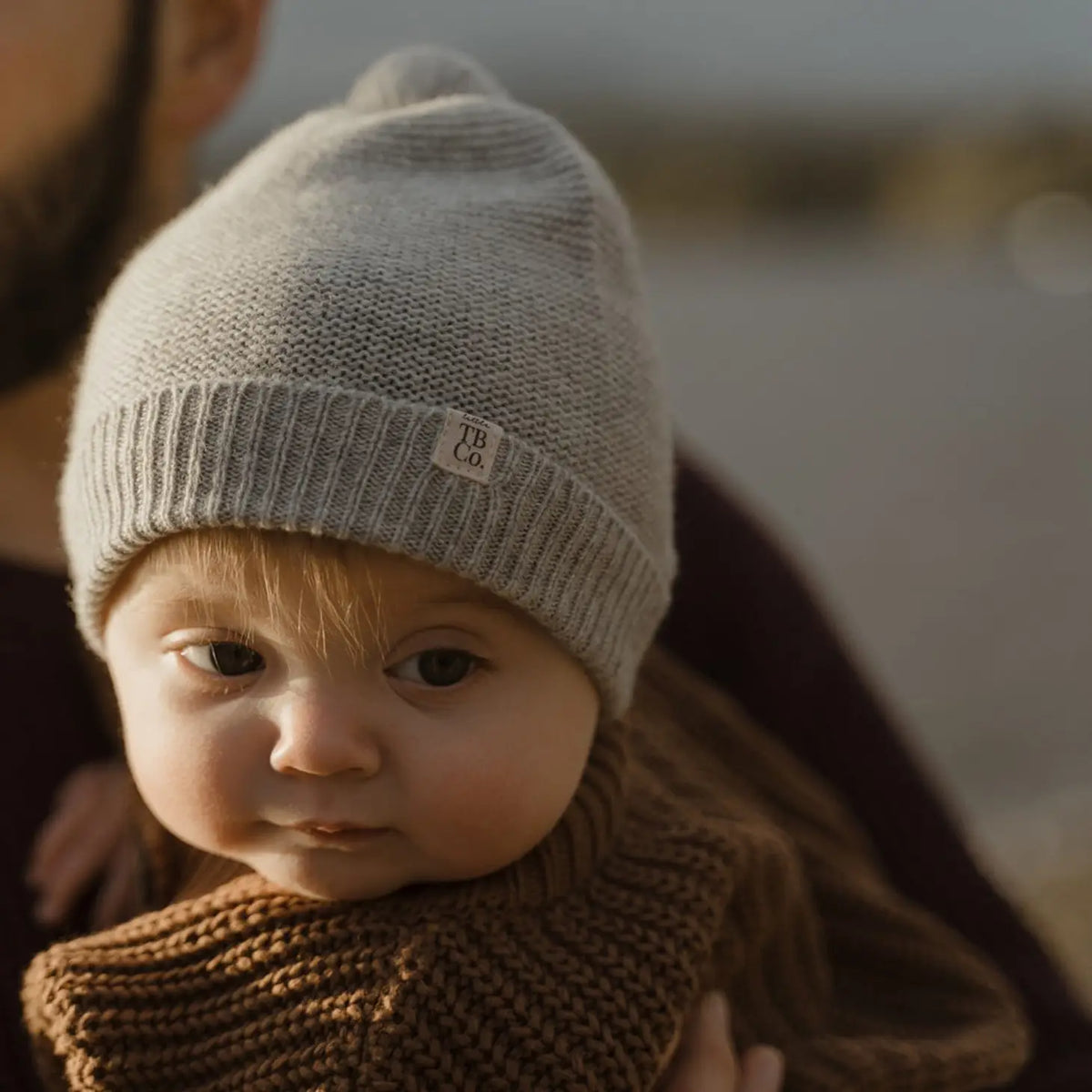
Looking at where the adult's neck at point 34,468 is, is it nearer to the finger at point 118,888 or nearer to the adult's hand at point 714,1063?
the finger at point 118,888

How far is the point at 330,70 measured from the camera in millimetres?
4957

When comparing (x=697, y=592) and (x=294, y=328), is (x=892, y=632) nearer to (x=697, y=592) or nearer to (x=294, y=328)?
(x=697, y=592)

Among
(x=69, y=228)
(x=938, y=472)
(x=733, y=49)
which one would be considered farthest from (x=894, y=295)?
(x=69, y=228)

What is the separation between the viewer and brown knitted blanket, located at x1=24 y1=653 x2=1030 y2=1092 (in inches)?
30.3

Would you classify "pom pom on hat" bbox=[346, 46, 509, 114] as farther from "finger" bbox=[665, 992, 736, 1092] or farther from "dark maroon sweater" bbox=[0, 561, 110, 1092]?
"finger" bbox=[665, 992, 736, 1092]

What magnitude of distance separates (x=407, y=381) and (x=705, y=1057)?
1.37 feet

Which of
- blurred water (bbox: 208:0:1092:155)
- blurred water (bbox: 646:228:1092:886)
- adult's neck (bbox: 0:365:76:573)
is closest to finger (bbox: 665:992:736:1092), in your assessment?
adult's neck (bbox: 0:365:76:573)

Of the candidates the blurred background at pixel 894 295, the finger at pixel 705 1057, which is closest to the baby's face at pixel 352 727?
the finger at pixel 705 1057

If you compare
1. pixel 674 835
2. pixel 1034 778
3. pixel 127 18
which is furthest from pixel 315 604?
pixel 1034 778

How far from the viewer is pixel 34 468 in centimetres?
126

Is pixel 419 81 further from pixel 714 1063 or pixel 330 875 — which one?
pixel 714 1063

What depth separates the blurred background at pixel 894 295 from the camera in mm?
2611

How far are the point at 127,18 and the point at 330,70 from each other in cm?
382

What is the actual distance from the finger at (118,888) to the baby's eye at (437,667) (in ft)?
0.95
